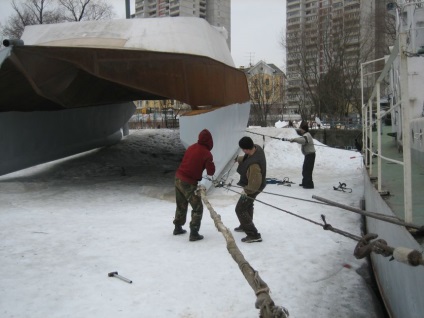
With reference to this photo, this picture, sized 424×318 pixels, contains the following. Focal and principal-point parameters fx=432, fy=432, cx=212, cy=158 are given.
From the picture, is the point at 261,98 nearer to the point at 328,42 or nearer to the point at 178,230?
the point at 328,42

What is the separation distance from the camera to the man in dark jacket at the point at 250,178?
6246 millimetres

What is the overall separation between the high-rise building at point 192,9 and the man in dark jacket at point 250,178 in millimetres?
58585

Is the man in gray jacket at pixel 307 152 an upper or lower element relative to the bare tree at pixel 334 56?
lower

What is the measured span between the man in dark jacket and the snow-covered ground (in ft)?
0.81

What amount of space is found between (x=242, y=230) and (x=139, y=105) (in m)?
82.9

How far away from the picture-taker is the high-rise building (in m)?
71.4

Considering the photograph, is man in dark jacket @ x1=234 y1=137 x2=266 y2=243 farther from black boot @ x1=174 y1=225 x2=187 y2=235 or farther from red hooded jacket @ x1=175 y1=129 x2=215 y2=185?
black boot @ x1=174 y1=225 x2=187 y2=235

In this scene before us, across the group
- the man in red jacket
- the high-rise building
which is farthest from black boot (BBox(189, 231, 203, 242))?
the high-rise building

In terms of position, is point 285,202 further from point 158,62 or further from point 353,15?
point 353,15

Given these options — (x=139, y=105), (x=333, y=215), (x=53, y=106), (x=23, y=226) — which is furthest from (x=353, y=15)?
(x=139, y=105)

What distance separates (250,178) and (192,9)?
253ft

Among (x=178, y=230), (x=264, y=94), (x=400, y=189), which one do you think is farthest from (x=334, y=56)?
(x=400, y=189)

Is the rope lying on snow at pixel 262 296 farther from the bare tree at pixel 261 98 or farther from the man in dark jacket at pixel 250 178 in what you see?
the bare tree at pixel 261 98

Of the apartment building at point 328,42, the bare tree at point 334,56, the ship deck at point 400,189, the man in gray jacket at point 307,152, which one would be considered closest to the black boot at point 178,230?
the ship deck at point 400,189
